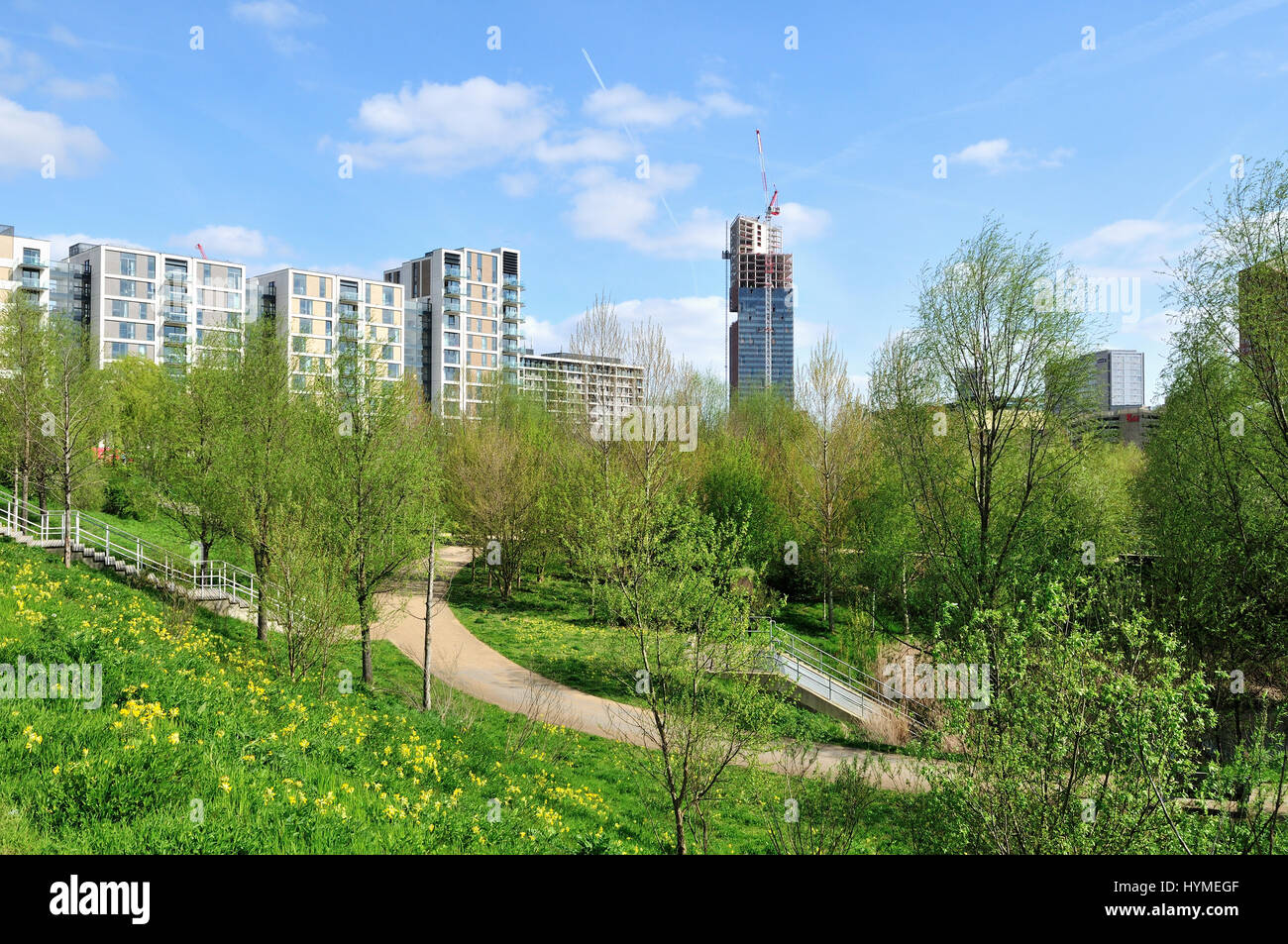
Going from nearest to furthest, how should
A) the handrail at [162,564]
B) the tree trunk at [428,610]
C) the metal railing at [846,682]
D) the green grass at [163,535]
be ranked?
the tree trunk at [428,610] < the metal railing at [846,682] < the handrail at [162,564] < the green grass at [163,535]

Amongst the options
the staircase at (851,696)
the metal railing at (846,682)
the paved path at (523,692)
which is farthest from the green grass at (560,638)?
the metal railing at (846,682)

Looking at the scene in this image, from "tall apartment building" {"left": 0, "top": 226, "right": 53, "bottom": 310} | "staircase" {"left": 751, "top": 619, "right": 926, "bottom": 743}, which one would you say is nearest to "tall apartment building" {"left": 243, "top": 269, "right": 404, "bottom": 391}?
"tall apartment building" {"left": 0, "top": 226, "right": 53, "bottom": 310}

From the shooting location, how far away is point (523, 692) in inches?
850

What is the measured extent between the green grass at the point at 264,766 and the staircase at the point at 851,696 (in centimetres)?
493

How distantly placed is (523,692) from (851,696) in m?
9.60

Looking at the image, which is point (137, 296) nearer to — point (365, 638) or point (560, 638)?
point (560, 638)

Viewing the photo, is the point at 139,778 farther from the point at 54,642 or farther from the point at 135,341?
the point at 135,341

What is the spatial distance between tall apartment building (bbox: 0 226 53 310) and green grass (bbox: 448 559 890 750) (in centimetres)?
7210

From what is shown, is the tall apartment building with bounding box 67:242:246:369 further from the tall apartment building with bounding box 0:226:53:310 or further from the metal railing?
the metal railing

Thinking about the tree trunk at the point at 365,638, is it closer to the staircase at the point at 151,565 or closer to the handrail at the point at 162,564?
the staircase at the point at 151,565

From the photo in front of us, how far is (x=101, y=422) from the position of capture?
93.2 ft

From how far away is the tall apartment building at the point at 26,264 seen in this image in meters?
79.1

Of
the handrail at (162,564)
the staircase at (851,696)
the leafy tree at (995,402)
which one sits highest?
the leafy tree at (995,402)

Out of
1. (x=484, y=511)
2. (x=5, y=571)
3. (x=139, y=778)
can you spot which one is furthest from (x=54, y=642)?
(x=484, y=511)
